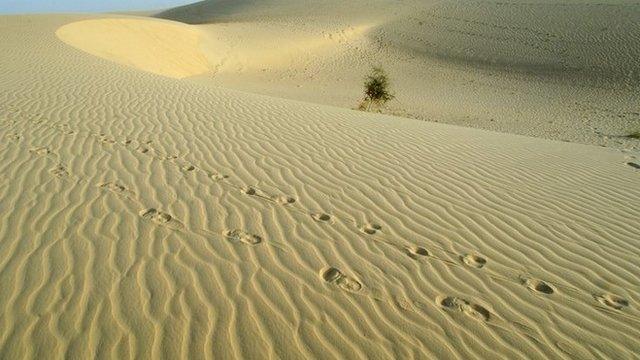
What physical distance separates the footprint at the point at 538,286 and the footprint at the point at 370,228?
1.33 meters

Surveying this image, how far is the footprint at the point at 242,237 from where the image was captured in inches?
156

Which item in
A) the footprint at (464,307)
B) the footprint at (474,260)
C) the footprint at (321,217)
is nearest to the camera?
the footprint at (464,307)

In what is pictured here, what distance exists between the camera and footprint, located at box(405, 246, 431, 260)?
12.9ft

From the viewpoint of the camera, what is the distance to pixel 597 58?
24.6 meters

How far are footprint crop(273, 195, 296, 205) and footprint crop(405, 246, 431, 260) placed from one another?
4.65 ft

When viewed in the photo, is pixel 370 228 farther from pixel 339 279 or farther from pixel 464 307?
pixel 464 307

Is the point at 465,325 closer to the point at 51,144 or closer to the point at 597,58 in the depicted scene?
the point at 51,144

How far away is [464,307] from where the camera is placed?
130 inches

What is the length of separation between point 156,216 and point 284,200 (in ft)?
4.31

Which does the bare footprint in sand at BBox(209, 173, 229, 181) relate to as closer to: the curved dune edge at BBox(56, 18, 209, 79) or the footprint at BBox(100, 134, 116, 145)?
the footprint at BBox(100, 134, 116, 145)

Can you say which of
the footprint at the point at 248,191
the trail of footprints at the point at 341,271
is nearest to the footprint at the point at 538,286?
the trail of footprints at the point at 341,271

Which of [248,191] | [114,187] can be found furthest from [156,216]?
[248,191]

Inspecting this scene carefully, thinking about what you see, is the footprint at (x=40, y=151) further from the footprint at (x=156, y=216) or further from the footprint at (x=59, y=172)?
the footprint at (x=156, y=216)

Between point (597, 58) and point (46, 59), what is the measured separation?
26.1m
